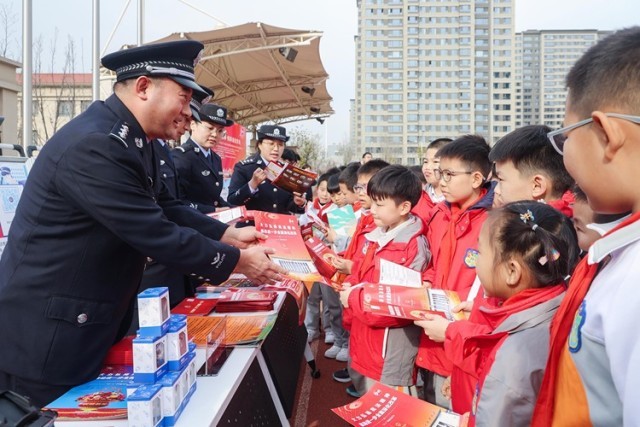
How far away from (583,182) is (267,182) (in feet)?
14.9

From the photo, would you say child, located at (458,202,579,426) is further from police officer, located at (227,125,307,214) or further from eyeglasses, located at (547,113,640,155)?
police officer, located at (227,125,307,214)

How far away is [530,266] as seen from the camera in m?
1.57

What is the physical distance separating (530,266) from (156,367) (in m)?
1.19

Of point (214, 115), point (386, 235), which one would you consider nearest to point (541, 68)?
point (214, 115)

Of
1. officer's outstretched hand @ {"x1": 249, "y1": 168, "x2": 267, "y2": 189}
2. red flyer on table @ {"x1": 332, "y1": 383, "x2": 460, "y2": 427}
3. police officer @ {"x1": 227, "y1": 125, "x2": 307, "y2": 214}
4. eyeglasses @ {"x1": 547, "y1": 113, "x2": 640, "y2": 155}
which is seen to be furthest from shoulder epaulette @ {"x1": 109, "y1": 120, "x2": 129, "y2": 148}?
police officer @ {"x1": 227, "y1": 125, "x2": 307, "y2": 214}

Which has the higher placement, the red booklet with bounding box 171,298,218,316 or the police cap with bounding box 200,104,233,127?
the police cap with bounding box 200,104,233,127

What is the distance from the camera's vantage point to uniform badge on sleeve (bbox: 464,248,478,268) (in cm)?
237

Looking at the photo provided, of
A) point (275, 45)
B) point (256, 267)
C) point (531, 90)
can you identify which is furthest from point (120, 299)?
point (531, 90)

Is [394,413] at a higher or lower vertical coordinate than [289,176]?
lower

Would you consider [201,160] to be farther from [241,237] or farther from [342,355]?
[342,355]

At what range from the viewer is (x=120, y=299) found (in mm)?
1623

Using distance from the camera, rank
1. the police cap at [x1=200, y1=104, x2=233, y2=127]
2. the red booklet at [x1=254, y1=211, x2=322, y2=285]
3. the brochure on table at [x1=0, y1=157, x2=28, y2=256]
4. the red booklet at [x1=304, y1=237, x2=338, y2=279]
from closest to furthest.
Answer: the red booklet at [x1=254, y1=211, x2=322, y2=285] < the red booklet at [x1=304, y1=237, x2=338, y2=279] < the brochure on table at [x1=0, y1=157, x2=28, y2=256] < the police cap at [x1=200, y1=104, x2=233, y2=127]

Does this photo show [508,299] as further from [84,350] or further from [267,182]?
[267,182]

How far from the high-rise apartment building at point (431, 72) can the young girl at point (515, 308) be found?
7593cm
